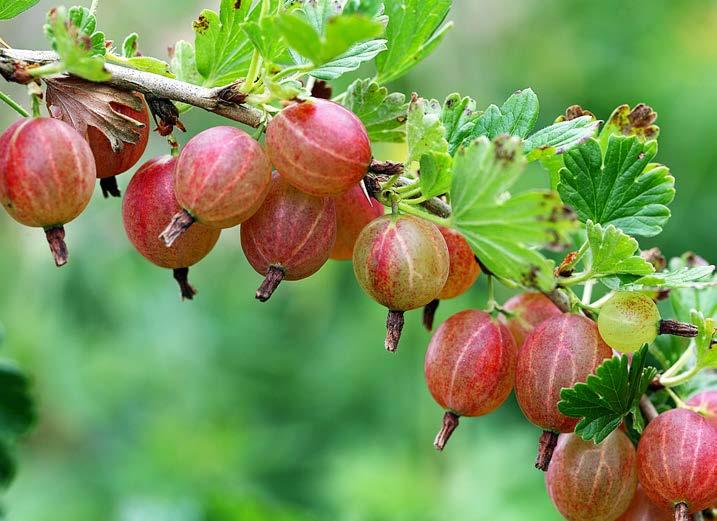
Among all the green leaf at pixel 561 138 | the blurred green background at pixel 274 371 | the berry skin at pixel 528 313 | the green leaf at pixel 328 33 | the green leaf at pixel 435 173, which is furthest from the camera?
the blurred green background at pixel 274 371

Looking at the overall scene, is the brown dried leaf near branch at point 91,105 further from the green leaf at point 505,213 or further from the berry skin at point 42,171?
the green leaf at point 505,213

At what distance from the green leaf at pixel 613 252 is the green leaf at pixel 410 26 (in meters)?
0.26

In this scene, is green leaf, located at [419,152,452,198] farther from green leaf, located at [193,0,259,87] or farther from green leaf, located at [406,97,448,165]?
green leaf, located at [193,0,259,87]

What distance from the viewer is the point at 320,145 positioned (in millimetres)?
832

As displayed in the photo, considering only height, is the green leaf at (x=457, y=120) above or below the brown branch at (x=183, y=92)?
below

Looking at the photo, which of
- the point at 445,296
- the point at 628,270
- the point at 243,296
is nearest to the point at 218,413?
the point at 243,296

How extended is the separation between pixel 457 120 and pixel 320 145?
0.61 feet

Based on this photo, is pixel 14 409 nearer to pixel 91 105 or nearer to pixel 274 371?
pixel 91 105

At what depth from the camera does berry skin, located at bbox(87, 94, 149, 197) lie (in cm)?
93

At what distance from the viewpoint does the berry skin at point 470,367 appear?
0.95 m

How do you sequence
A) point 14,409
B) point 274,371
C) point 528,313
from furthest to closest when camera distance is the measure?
point 274,371
point 14,409
point 528,313

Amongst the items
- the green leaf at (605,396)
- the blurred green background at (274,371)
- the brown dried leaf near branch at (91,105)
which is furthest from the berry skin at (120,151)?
the blurred green background at (274,371)

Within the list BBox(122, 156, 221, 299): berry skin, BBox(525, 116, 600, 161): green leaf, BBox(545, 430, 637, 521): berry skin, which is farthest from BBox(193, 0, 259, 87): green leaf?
BBox(545, 430, 637, 521): berry skin

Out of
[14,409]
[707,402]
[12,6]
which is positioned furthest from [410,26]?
[14,409]
